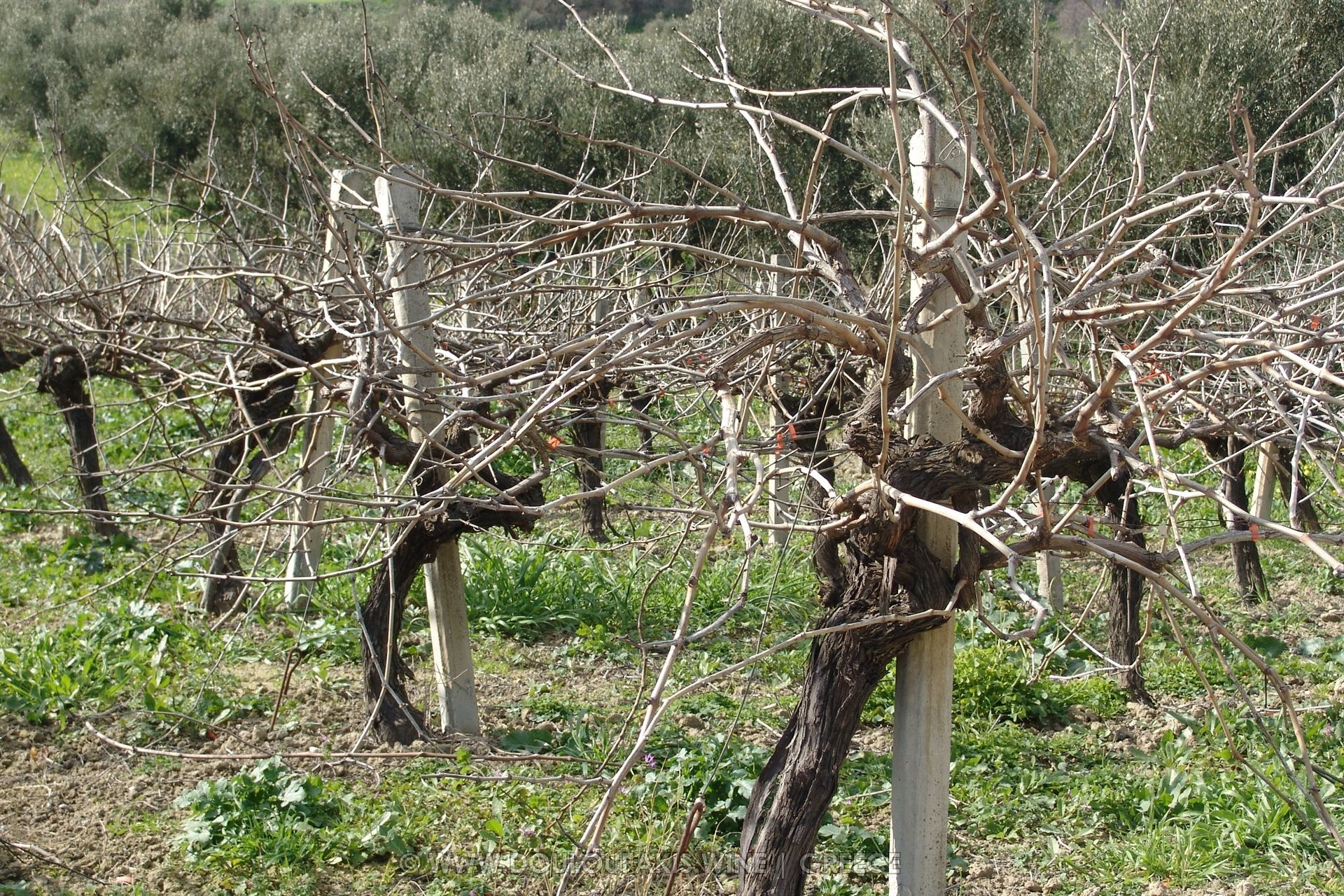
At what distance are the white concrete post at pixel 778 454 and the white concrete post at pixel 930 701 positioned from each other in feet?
1.40

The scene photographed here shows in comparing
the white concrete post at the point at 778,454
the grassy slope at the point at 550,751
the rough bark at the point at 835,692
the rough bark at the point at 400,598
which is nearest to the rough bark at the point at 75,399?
the grassy slope at the point at 550,751

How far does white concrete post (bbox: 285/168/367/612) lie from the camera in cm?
331

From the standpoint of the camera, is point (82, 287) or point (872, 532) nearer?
point (872, 532)

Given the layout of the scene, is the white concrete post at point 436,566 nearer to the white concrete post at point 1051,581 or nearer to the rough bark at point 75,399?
the white concrete post at point 1051,581

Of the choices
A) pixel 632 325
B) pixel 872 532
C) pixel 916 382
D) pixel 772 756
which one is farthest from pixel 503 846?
pixel 632 325

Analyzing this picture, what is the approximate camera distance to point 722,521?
1.84m

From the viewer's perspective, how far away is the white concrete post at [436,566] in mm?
4508

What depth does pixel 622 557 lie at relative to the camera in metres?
8.35

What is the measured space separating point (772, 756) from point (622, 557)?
5188mm

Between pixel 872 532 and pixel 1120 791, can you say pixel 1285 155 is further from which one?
pixel 872 532

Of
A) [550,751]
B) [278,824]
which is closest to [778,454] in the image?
[278,824]

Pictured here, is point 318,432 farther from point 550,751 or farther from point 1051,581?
point 1051,581

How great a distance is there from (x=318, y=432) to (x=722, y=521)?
360 centimetres

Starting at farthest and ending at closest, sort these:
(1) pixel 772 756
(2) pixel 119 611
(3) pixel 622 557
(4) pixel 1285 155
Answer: (4) pixel 1285 155, (3) pixel 622 557, (2) pixel 119 611, (1) pixel 772 756
